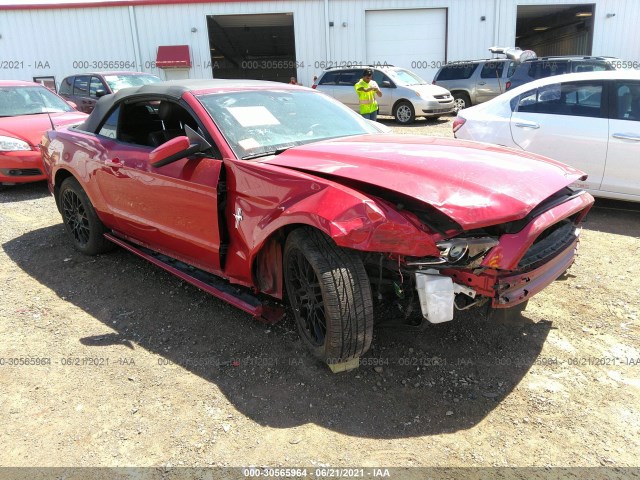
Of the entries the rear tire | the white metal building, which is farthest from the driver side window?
the white metal building

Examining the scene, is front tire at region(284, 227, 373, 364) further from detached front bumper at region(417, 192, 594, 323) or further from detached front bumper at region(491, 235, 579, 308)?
detached front bumper at region(491, 235, 579, 308)

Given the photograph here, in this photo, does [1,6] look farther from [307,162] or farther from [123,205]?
[307,162]

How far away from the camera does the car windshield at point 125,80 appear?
1162cm

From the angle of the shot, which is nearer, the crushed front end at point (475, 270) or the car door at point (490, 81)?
the crushed front end at point (475, 270)

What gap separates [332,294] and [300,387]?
65cm

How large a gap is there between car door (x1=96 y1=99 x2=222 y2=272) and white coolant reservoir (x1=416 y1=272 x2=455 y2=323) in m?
1.44

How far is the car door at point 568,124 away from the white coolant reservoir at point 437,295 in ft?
11.7

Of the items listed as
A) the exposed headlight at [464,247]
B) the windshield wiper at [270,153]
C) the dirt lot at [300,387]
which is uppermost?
the windshield wiper at [270,153]

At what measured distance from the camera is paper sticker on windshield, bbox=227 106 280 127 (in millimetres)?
3445

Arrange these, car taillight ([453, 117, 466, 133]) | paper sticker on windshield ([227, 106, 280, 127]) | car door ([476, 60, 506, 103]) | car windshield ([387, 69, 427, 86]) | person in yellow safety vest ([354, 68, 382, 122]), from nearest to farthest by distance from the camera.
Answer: paper sticker on windshield ([227, 106, 280, 127]) → car taillight ([453, 117, 466, 133]) → person in yellow safety vest ([354, 68, 382, 122]) → car windshield ([387, 69, 427, 86]) → car door ([476, 60, 506, 103])

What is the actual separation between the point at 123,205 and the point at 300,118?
5.43ft

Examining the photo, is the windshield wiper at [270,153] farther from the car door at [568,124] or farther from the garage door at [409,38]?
the garage door at [409,38]

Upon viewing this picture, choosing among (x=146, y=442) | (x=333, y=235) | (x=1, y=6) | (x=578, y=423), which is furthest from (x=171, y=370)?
(x=1, y=6)

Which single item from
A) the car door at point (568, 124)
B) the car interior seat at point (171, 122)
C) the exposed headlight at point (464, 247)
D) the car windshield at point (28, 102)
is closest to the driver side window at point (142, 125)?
the car interior seat at point (171, 122)
